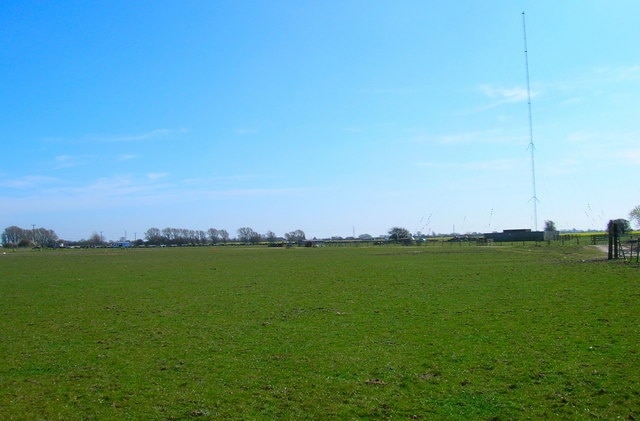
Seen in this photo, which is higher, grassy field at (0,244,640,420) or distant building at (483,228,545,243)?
distant building at (483,228,545,243)

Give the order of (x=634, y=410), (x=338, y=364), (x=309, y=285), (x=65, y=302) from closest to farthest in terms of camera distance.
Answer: (x=634, y=410)
(x=338, y=364)
(x=65, y=302)
(x=309, y=285)

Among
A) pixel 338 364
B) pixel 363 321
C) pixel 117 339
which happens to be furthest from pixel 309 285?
pixel 338 364

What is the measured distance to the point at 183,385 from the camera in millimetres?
9398

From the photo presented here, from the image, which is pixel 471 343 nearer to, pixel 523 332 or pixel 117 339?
pixel 523 332

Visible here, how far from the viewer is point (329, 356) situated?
1131 cm

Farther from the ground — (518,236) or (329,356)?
(518,236)

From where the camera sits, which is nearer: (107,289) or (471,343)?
(471,343)

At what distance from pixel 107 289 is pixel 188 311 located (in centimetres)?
1043

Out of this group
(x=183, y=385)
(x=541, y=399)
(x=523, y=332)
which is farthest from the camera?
(x=523, y=332)

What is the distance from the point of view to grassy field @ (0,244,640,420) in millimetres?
8133

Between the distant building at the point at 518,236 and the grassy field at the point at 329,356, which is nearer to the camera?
the grassy field at the point at 329,356

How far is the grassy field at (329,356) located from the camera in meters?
8.13

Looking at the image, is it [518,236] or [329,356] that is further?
[518,236]

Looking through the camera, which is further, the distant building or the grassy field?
the distant building
